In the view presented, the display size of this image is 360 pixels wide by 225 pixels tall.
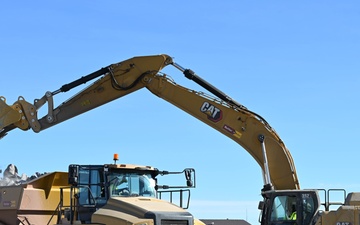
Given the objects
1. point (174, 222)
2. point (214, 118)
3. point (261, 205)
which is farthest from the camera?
point (214, 118)

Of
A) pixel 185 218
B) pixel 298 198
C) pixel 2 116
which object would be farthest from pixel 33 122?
pixel 298 198

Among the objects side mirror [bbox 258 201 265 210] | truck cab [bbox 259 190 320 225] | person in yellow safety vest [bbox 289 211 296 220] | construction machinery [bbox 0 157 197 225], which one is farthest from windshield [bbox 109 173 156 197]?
person in yellow safety vest [bbox 289 211 296 220]

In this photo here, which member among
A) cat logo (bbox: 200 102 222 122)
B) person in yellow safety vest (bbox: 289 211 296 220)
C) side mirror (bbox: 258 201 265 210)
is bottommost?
person in yellow safety vest (bbox: 289 211 296 220)

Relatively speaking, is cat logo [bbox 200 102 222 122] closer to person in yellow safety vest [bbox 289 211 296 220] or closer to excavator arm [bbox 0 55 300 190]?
excavator arm [bbox 0 55 300 190]

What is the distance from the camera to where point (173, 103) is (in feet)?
68.2

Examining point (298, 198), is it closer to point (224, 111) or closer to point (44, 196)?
point (224, 111)

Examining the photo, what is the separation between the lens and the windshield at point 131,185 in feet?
55.0

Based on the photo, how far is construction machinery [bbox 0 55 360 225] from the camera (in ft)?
55.8

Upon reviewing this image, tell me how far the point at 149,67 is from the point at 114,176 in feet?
17.0

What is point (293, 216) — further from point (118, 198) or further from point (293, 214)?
point (118, 198)

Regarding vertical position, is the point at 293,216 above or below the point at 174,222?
above

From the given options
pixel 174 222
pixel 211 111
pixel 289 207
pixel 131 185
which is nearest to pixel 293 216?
pixel 289 207

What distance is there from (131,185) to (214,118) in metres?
4.14

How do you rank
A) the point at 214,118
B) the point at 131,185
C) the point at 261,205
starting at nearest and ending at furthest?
the point at 131,185 → the point at 261,205 → the point at 214,118
